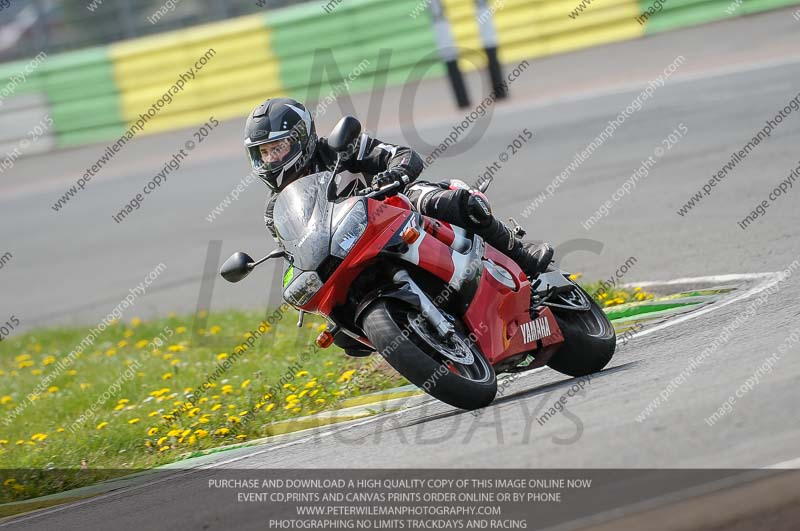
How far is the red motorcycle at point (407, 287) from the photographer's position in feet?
18.8

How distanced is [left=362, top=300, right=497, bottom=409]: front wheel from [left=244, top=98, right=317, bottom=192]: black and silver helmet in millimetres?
1024

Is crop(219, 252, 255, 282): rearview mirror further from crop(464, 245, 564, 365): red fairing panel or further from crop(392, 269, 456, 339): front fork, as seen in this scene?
crop(464, 245, 564, 365): red fairing panel

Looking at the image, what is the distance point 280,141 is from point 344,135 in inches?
26.6

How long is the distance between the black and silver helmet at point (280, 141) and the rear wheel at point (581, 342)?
68.4 inches

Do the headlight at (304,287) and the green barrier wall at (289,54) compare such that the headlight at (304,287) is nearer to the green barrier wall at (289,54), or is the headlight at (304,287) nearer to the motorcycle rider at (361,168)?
the motorcycle rider at (361,168)

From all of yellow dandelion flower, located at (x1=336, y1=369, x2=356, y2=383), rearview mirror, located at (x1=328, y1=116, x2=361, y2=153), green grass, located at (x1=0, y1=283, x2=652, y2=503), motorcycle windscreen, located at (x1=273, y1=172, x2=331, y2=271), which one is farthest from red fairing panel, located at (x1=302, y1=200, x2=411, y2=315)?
yellow dandelion flower, located at (x1=336, y1=369, x2=356, y2=383)

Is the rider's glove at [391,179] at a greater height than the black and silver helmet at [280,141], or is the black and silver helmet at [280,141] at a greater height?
the black and silver helmet at [280,141]

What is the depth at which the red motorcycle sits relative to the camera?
5723 millimetres

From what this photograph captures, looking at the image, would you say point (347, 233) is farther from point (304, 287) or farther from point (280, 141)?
point (280, 141)

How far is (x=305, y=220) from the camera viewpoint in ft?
19.6

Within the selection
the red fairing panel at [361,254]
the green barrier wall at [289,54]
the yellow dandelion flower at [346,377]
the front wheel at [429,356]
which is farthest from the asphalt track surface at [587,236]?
the yellow dandelion flower at [346,377]

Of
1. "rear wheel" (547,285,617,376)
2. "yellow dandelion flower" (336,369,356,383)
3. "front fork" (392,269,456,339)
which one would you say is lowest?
"yellow dandelion flower" (336,369,356,383)

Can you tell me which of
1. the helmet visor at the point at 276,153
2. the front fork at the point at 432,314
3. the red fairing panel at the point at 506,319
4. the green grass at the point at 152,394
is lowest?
the green grass at the point at 152,394

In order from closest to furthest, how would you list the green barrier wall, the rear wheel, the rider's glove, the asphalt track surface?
the asphalt track surface, the rider's glove, the rear wheel, the green barrier wall
